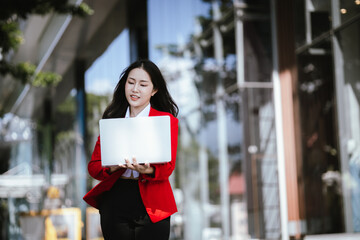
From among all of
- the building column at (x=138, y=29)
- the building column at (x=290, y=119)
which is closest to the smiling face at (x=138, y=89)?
the building column at (x=290, y=119)

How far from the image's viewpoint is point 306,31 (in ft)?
17.7

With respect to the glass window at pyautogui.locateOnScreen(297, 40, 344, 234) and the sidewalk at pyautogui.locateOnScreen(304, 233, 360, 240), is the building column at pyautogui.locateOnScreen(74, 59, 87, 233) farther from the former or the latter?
the sidewalk at pyautogui.locateOnScreen(304, 233, 360, 240)

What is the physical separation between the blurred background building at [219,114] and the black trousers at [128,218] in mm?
2629

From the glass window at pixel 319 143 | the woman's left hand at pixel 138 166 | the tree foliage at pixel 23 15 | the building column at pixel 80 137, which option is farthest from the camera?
the building column at pixel 80 137

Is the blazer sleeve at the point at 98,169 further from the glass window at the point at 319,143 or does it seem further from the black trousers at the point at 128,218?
the glass window at the point at 319,143

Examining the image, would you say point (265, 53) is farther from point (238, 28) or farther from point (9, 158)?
point (9, 158)

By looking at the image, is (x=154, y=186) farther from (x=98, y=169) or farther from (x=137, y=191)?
(x=98, y=169)

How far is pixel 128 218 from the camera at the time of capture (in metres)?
2.22

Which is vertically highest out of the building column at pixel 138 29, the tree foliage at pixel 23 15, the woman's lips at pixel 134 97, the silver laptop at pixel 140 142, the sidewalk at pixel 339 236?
the building column at pixel 138 29

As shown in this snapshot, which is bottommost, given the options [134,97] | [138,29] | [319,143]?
[319,143]

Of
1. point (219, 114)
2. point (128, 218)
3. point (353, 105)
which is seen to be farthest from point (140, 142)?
point (219, 114)

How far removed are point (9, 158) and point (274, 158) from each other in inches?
270

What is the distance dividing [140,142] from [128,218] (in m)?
0.35

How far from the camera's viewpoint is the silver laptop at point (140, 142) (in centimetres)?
209
